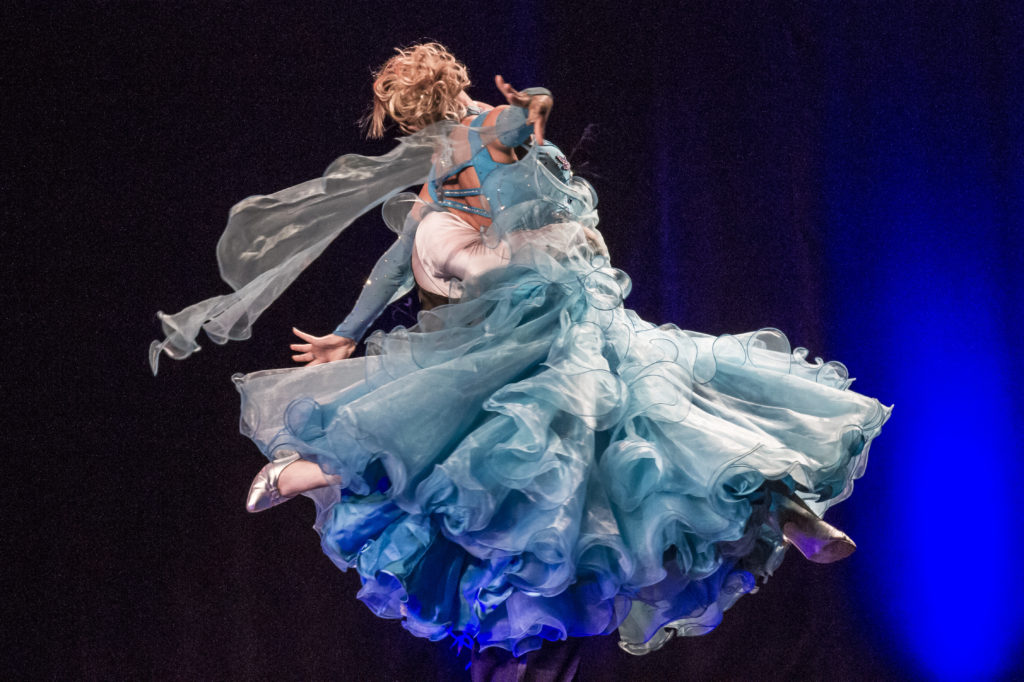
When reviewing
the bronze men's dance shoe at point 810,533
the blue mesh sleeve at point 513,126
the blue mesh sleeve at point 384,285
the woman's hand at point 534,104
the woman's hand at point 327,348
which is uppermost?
the woman's hand at point 534,104

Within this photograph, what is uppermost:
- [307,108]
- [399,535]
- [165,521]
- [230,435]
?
[307,108]

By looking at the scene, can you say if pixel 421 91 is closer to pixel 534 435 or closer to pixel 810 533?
pixel 534 435

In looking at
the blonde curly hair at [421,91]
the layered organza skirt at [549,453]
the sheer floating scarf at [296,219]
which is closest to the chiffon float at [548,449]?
the layered organza skirt at [549,453]

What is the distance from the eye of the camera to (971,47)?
2387 mm

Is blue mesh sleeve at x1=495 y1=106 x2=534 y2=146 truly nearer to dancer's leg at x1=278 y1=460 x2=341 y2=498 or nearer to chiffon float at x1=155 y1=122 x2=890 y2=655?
chiffon float at x1=155 y1=122 x2=890 y2=655

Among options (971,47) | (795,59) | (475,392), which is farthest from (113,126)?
(971,47)

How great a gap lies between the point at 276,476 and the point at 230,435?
856 millimetres

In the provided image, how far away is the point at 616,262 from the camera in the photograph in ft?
7.74

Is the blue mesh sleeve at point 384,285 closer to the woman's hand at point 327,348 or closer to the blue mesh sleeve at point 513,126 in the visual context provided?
the woman's hand at point 327,348

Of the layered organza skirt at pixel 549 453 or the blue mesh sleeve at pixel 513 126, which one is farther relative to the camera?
the blue mesh sleeve at pixel 513 126

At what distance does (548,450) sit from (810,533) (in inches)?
15.1

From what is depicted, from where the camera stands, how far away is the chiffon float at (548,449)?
1.22 metres

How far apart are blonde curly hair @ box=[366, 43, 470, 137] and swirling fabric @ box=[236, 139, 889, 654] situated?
28 centimetres

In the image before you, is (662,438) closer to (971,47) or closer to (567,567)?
(567,567)
